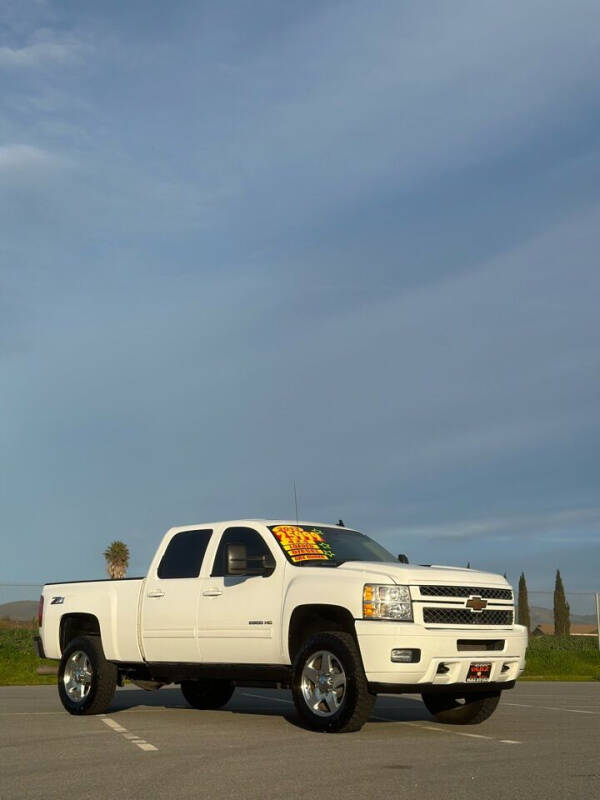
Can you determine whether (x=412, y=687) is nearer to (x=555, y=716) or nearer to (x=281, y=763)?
(x=281, y=763)

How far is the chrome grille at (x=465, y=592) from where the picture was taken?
36.3 ft

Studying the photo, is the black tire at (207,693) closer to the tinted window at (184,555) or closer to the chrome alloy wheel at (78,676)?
the chrome alloy wheel at (78,676)

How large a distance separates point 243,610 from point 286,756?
3.02m

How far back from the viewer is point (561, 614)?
43.0 metres

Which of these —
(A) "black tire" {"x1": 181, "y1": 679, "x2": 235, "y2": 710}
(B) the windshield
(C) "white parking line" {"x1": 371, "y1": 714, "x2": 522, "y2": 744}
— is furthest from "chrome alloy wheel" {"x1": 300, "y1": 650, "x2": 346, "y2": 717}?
(A) "black tire" {"x1": 181, "y1": 679, "x2": 235, "y2": 710}

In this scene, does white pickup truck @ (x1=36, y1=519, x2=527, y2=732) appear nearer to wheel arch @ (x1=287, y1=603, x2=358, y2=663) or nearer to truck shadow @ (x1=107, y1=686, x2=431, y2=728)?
wheel arch @ (x1=287, y1=603, x2=358, y2=663)

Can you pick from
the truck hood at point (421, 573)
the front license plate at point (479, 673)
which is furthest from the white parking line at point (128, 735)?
the front license plate at point (479, 673)

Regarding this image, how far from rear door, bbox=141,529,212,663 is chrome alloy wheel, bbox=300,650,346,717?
1770 mm

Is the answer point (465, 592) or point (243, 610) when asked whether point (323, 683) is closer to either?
point (243, 610)

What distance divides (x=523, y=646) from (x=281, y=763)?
4.09m

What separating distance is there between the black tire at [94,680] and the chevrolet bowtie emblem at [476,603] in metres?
4.55

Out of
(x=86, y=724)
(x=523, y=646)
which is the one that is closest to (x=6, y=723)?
(x=86, y=724)

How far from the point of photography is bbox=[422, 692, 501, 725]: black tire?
1236cm

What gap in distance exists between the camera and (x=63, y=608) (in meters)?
14.4
